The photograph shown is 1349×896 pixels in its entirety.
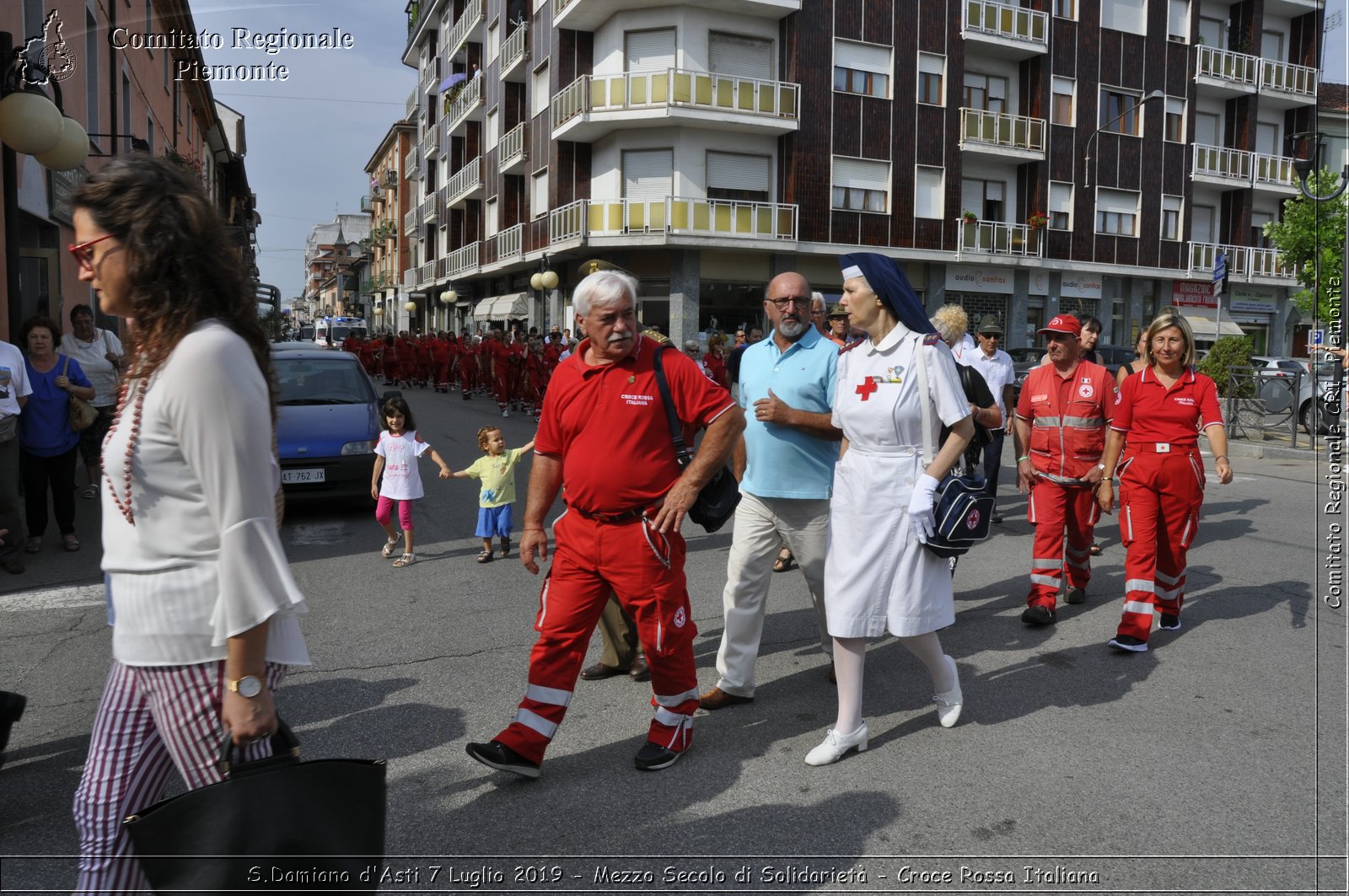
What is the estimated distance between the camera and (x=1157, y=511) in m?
5.70

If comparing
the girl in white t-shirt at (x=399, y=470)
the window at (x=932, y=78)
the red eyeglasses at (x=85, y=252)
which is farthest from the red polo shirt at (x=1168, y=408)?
the window at (x=932, y=78)

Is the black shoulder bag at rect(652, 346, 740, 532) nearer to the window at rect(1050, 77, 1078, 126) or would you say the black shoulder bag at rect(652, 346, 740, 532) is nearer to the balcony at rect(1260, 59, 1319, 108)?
the window at rect(1050, 77, 1078, 126)

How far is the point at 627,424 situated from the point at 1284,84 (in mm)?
42035

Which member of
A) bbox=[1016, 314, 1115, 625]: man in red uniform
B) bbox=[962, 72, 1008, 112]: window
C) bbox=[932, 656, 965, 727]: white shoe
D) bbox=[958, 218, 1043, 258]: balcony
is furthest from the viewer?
bbox=[962, 72, 1008, 112]: window

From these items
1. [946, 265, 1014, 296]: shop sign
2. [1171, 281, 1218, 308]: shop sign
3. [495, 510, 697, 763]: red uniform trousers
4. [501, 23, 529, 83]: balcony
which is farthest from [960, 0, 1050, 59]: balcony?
[495, 510, 697, 763]: red uniform trousers

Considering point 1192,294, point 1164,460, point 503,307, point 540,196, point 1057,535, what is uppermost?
point 540,196

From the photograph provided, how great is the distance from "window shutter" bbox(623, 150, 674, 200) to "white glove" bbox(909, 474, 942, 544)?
24.5 meters

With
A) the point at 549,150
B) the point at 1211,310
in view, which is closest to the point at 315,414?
the point at 549,150

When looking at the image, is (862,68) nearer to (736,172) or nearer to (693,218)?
(736,172)

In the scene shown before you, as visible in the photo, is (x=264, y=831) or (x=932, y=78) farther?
(x=932, y=78)

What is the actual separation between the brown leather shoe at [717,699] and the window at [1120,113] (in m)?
33.7

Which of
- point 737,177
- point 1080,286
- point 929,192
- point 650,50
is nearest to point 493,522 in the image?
point 737,177

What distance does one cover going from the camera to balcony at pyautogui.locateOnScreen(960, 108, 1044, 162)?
30562 mm

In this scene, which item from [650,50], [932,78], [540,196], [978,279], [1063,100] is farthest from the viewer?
[1063,100]
